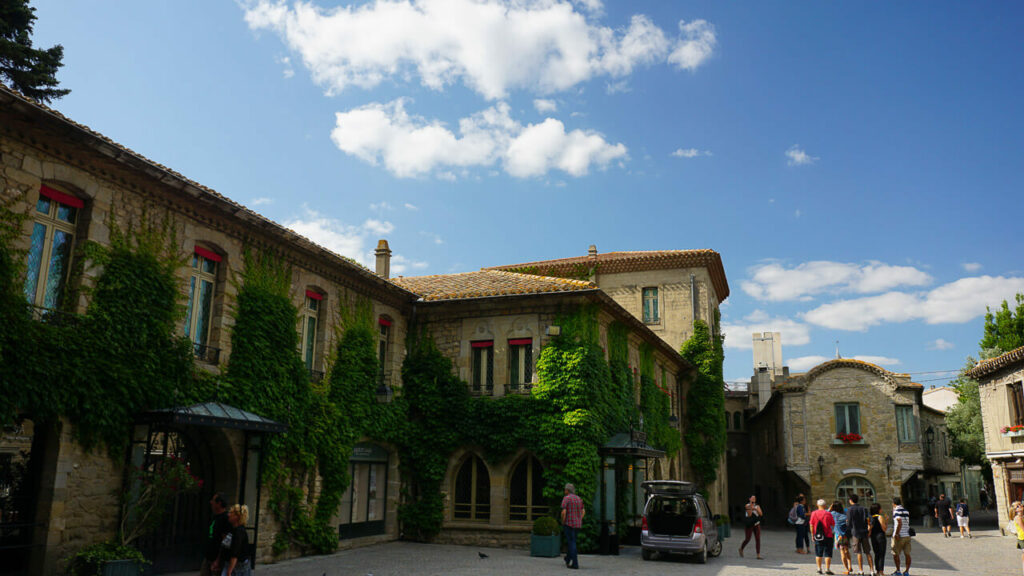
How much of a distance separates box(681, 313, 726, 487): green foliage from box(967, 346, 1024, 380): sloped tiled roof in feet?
31.8

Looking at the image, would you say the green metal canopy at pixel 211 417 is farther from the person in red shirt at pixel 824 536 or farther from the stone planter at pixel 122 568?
the person in red shirt at pixel 824 536

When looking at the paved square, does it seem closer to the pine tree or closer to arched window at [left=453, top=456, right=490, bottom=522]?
arched window at [left=453, top=456, right=490, bottom=522]

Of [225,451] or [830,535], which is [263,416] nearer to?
[225,451]

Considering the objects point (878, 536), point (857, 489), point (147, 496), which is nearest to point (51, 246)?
point (147, 496)

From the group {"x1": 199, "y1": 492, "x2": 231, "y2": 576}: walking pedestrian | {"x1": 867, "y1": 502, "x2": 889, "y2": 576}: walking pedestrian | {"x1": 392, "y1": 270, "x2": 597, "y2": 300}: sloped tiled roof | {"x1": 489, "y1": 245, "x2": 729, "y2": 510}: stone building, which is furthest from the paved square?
{"x1": 489, "y1": 245, "x2": 729, "y2": 510}: stone building

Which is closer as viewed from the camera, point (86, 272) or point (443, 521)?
point (86, 272)

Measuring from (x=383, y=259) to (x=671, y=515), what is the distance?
11.3m

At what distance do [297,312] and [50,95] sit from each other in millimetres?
12784

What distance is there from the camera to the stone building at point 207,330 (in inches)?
415

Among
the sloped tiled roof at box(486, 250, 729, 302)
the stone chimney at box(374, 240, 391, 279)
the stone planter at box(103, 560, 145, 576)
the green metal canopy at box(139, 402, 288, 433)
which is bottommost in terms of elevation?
the stone planter at box(103, 560, 145, 576)

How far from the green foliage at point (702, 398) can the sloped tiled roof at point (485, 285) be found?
475 inches

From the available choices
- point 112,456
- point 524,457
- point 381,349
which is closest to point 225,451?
point 112,456

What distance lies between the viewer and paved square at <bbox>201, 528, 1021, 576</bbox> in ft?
45.5

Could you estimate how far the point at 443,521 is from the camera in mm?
19016
